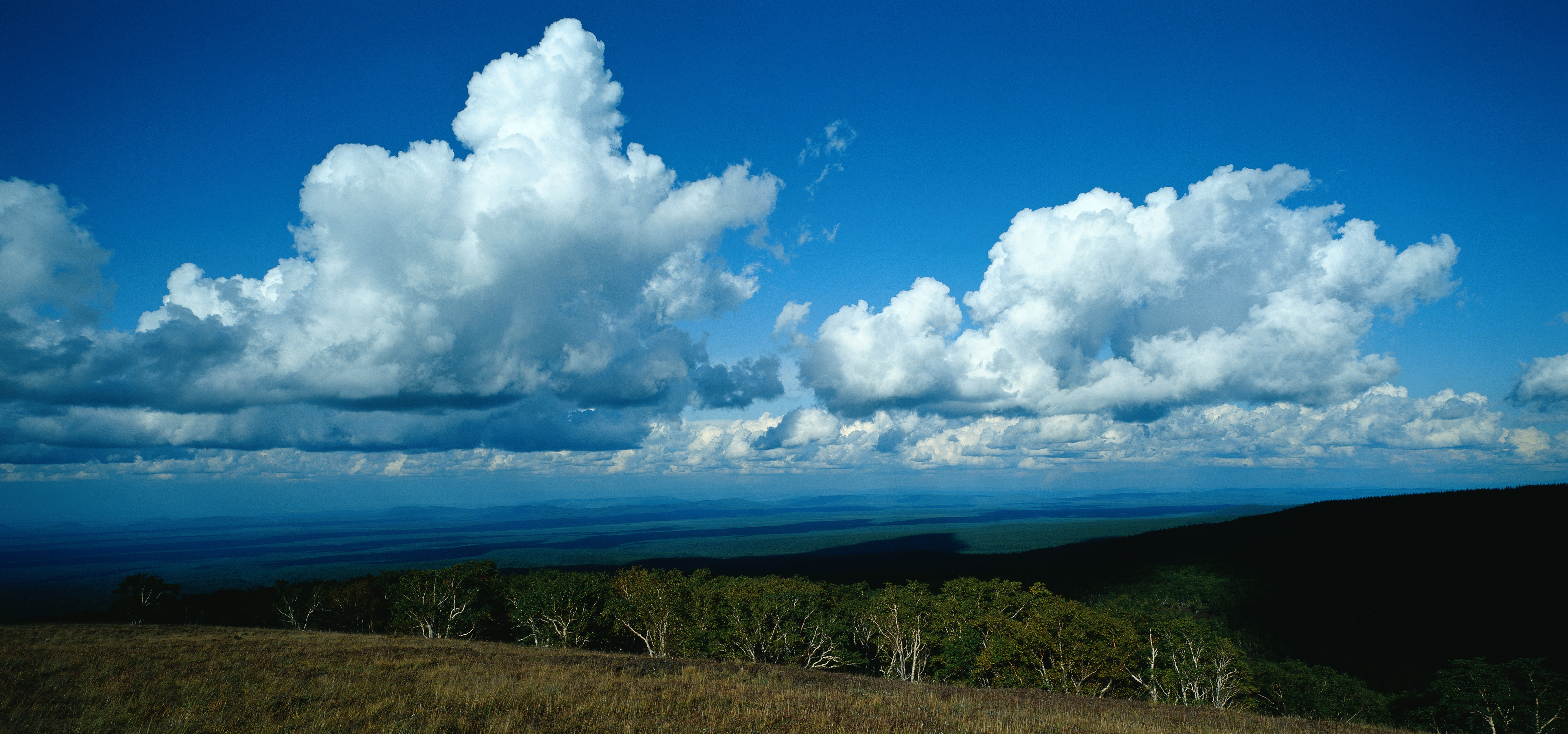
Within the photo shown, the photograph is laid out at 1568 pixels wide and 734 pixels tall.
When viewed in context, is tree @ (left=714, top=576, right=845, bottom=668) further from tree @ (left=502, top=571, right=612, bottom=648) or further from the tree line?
tree @ (left=502, top=571, right=612, bottom=648)

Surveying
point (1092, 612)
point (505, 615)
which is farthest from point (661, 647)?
point (1092, 612)

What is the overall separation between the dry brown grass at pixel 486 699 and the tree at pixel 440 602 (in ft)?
111

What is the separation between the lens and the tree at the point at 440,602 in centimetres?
6178

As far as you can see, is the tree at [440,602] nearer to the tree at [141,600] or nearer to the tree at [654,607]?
the tree at [654,607]

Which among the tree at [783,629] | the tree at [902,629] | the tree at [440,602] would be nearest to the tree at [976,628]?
the tree at [902,629]

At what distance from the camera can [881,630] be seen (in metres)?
57.5

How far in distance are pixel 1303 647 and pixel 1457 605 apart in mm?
36022

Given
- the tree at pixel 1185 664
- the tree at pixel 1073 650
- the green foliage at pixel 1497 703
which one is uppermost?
the tree at pixel 1073 650

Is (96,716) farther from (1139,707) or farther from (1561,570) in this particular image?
(1561,570)

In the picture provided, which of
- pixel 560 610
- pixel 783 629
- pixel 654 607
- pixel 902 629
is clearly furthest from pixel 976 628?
pixel 560 610

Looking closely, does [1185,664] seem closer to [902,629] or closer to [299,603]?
[902,629]

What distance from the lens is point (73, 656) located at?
25.6m

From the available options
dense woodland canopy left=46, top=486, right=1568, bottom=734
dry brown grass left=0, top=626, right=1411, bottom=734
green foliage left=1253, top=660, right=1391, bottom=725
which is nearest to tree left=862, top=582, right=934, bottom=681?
dense woodland canopy left=46, top=486, right=1568, bottom=734

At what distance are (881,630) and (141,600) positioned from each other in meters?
83.6
